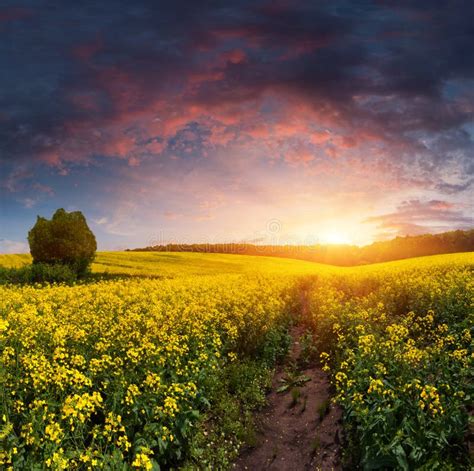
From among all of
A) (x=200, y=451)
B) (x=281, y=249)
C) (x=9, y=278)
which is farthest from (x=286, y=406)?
(x=281, y=249)

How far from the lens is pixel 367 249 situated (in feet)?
258

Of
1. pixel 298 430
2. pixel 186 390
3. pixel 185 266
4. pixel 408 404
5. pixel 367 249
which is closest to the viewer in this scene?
pixel 408 404

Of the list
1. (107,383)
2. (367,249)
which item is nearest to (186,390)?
(107,383)

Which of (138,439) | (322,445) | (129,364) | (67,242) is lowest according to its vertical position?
(322,445)

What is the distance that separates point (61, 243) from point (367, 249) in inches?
2248

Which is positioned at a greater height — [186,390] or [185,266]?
[185,266]

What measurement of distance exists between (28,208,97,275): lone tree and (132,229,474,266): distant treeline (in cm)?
4199

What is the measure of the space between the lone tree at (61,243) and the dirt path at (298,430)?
3358 cm

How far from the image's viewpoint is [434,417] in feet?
25.5

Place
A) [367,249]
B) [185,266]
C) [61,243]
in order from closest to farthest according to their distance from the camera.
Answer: [61,243], [185,266], [367,249]

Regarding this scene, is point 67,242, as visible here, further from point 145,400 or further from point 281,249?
point 281,249

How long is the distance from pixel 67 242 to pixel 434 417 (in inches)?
1574

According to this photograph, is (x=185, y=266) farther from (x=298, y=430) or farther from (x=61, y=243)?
(x=298, y=430)

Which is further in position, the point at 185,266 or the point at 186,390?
the point at 185,266
